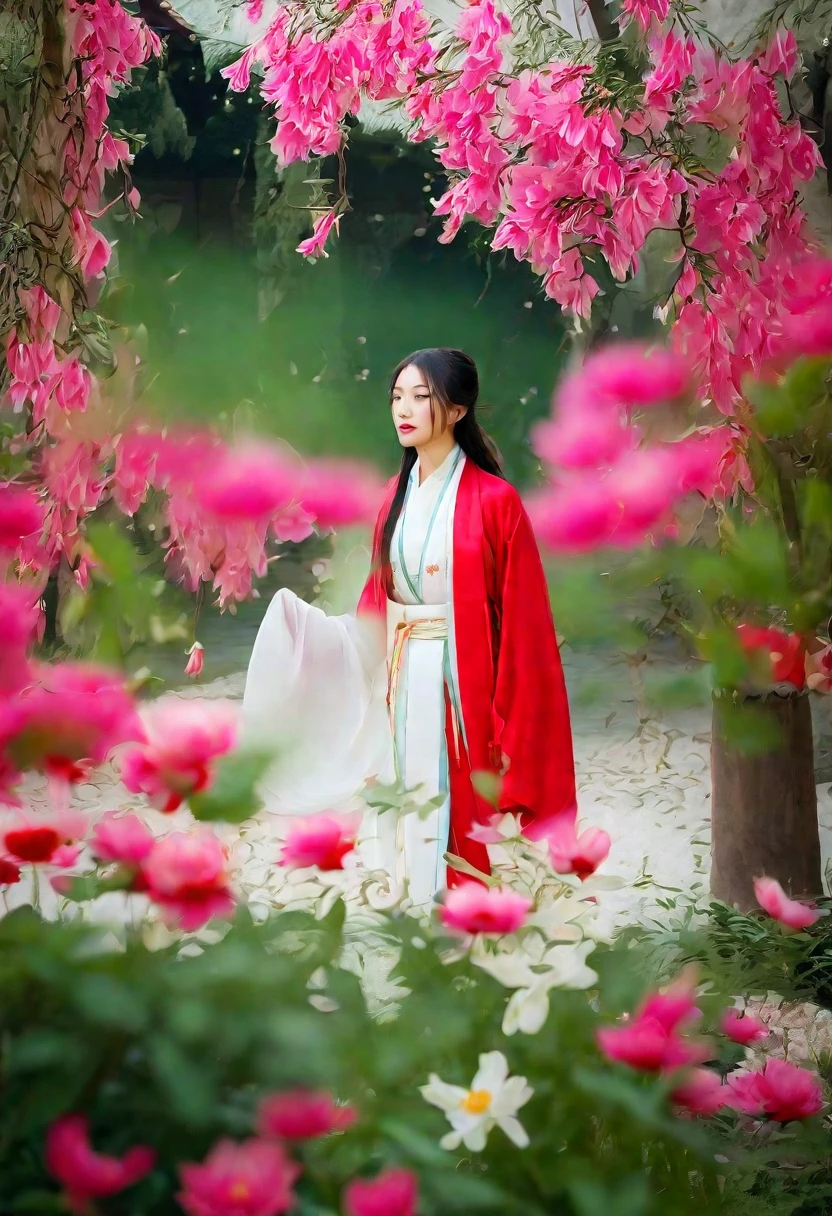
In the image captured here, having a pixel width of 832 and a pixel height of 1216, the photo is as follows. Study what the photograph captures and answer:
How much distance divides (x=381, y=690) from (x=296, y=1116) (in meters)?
1.16

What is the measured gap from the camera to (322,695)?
1.68m

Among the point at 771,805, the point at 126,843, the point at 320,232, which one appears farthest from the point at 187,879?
the point at 320,232

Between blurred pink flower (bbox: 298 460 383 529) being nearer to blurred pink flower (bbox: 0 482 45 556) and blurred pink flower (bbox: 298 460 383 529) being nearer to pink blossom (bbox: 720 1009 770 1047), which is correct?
blurred pink flower (bbox: 0 482 45 556)

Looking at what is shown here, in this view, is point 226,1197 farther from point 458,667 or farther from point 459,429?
point 459,429

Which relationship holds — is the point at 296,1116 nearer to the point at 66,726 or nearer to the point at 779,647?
the point at 66,726

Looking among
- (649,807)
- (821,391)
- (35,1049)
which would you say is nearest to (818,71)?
(821,391)

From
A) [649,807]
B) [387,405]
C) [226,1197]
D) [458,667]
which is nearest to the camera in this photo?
[226,1197]

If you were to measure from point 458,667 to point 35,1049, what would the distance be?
1105 millimetres

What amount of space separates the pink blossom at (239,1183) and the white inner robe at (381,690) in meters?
1.03

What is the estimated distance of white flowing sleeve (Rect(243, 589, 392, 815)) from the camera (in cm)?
161

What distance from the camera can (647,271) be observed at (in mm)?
2098

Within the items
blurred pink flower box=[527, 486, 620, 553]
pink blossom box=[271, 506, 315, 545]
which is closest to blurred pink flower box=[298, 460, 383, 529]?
pink blossom box=[271, 506, 315, 545]

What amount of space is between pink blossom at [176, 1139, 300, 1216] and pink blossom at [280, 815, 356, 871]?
0.62 ft

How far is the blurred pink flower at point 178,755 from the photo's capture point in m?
0.63
